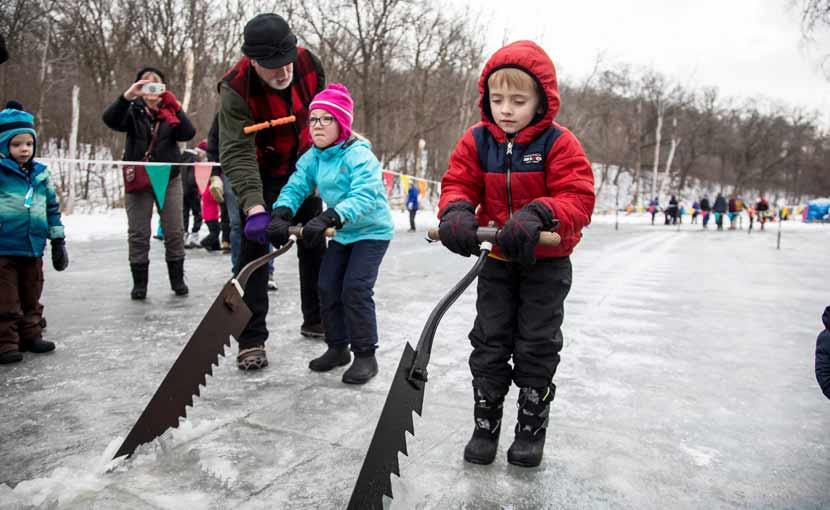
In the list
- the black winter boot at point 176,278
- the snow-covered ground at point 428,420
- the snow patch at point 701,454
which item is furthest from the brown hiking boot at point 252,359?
the black winter boot at point 176,278

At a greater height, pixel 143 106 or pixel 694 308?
pixel 143 106

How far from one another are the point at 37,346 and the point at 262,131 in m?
1.89

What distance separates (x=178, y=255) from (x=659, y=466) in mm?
4607

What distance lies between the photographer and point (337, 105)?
342cm

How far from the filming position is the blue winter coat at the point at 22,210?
385 centimetres

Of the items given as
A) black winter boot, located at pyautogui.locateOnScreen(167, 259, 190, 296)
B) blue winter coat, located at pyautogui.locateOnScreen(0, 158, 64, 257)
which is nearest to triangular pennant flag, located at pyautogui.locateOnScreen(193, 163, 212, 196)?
black winter boot, located at pyautogui.locateOnScreen(167, 259, 190, 296)

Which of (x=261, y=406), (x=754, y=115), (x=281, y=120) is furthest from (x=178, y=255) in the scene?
(x=754, y=115)

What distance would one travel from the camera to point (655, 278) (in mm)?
8195

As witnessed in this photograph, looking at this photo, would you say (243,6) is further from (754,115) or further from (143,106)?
(754,115)

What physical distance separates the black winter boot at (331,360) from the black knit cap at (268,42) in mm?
1569

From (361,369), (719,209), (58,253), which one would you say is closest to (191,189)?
(58,253)

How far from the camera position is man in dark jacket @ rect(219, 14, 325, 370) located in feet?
10.8

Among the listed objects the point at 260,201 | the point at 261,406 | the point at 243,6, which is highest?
the point at 243,6

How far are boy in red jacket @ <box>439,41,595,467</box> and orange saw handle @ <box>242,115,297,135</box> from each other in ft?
4.63
